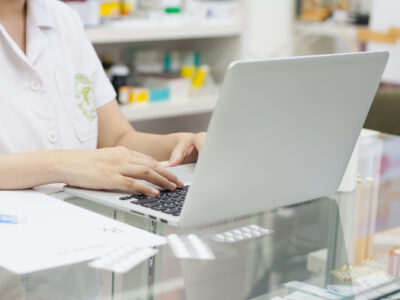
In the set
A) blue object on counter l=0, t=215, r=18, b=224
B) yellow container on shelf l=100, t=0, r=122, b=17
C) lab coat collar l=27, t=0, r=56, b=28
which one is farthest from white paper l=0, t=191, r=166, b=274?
yellow container on shelf l=100, t=0, r=122, b=17

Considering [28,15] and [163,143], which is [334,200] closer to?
[163,143]

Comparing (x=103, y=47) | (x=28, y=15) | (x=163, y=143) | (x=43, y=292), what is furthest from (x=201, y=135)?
(x=103, y=47)

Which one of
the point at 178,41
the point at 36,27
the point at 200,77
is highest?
the point at 36,27

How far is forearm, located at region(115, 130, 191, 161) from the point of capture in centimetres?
140

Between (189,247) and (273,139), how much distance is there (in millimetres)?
191

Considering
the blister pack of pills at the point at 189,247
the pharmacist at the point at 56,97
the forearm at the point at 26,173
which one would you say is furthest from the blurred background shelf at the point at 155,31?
the blister pack of pills at the point at 189,247

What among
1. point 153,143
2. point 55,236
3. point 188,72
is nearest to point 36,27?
point 153,143

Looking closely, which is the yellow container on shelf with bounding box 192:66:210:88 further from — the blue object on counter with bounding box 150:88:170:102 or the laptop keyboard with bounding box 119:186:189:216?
the laptop keyboard with bounding box 119:186:189:216

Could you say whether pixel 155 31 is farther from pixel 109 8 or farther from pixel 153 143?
pixel 153 143

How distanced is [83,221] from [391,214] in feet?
1.65

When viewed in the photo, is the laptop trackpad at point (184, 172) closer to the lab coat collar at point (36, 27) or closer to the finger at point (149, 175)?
the finger at point (149, 175)

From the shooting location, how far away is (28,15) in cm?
144

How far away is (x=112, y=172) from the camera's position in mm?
1059

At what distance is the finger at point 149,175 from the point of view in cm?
106
